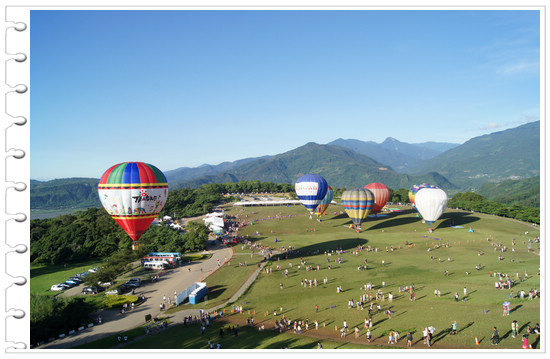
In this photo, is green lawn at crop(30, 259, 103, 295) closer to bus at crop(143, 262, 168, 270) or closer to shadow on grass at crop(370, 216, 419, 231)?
bus at crop(143, 262, 168, 270)

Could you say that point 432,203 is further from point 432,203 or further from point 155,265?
point 155,265

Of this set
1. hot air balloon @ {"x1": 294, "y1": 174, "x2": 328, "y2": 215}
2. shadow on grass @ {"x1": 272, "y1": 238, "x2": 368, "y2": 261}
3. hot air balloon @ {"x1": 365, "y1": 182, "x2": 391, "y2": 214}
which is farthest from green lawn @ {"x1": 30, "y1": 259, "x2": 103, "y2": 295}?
hot air balloon @ {"x1": 365, "y1": 182, "x2": 391, "y2": 214}

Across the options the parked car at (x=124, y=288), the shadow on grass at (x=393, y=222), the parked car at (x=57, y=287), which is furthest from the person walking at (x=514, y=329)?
the shadow on grass at (x=393, y=222)

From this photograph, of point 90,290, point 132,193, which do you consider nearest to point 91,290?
point 90,290

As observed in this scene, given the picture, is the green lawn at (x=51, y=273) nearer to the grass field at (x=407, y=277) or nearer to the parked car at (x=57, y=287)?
the parked car at (x=57, y=287)

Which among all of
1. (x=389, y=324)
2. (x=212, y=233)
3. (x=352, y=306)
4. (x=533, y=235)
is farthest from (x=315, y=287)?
(x=533, y=235)

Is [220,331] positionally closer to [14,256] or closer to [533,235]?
[14,256]

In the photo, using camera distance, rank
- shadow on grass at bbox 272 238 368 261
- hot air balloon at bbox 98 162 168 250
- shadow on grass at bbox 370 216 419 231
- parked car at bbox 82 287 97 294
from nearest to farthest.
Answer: hot air balloon at bbox 98 162 168 250 < parked car at bbox 82 287 97 294 < shadow on grass at bbox 272 238 368 261 < shadow on grass at bbox 370 216 419 231
